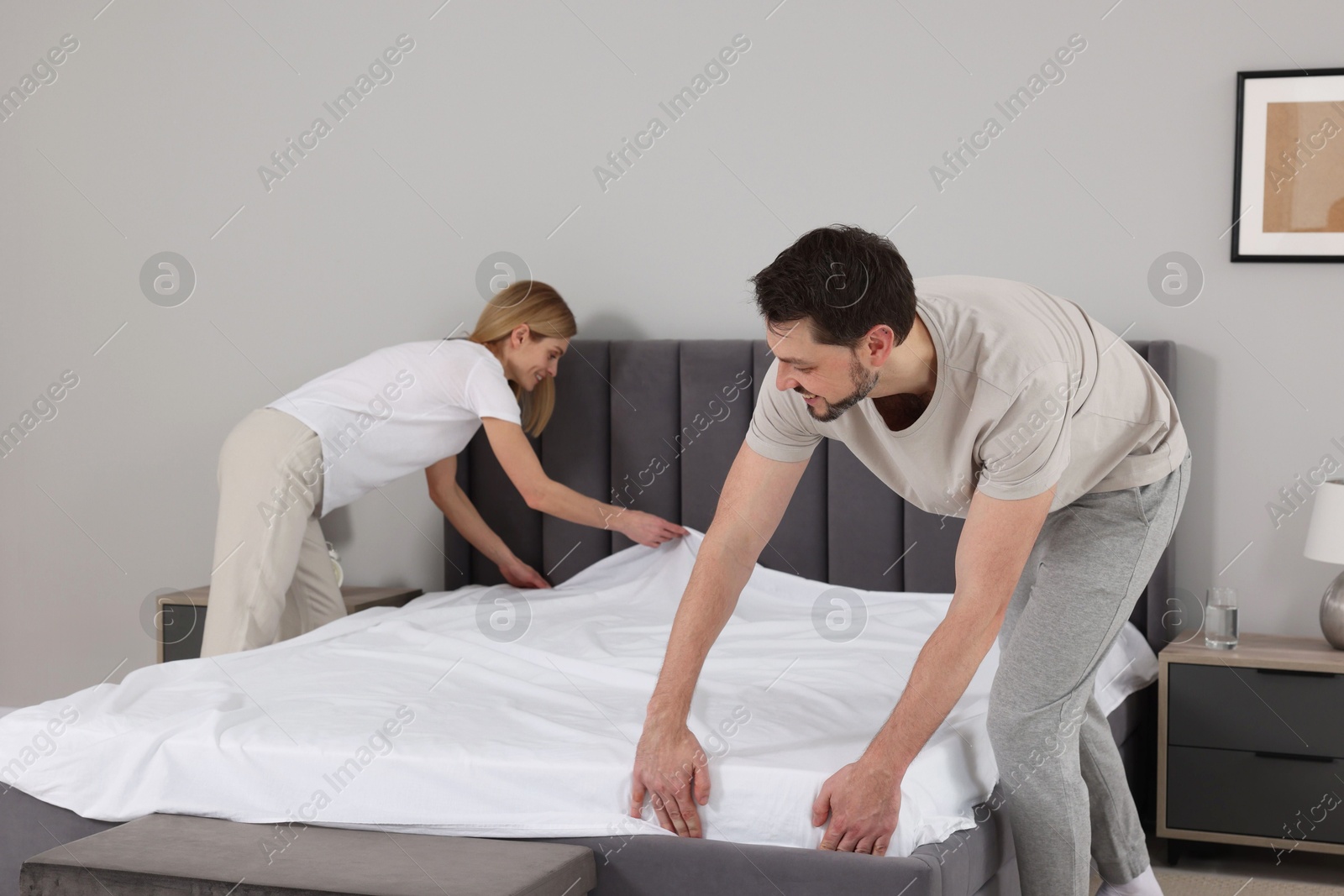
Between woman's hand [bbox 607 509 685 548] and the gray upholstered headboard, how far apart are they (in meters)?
0.15

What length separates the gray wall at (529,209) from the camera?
9.98 feet

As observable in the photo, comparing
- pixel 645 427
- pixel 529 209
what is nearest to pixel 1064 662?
pixel 645 427

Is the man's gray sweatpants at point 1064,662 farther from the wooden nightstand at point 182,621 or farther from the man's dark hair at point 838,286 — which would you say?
the wooden nightstand at point 182,621

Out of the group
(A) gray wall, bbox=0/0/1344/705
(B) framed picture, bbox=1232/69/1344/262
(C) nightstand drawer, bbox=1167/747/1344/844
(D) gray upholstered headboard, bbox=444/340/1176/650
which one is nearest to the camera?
(C) nightstand drawer, bbox=1167/747/1344/844

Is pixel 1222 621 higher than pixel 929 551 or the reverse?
the reverse

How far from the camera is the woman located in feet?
9.52

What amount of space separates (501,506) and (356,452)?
56 cm

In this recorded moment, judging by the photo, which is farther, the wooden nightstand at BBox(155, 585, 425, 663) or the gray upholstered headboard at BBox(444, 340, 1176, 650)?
the wooden nightstand at BBox(155, 585, 425, 663)

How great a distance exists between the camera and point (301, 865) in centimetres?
169

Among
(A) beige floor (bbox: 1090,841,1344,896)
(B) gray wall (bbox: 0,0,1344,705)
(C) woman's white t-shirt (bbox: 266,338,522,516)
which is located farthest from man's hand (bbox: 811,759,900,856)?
(B) gray wall (bbox: 0,0,1344,705)

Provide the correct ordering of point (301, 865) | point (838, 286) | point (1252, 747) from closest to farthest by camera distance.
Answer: point (838, 286) → point (301, 865) → point (1252, 747)

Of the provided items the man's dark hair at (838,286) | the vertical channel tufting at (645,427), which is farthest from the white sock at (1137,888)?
the vertical channel tufting at (645,427)

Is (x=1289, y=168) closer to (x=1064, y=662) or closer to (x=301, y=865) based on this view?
(x=1064, y=662)

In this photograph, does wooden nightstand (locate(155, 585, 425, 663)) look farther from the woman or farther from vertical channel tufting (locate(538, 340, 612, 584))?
vertical channel tufting (locate(538, 340, 612, 584))
